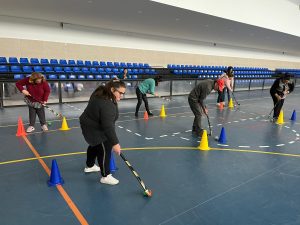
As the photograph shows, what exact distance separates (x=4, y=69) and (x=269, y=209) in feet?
36.6

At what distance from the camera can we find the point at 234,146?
212 inches

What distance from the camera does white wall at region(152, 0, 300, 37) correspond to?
12.2 m

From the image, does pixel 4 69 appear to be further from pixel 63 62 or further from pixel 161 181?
pixel 161 181

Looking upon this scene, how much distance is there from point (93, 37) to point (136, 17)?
11.5ft

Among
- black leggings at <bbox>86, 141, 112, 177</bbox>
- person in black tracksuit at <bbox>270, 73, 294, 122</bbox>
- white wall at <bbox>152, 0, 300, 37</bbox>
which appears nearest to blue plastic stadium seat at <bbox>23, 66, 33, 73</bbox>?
white wall at <bbox>152, 0, 300, 37</bbox>

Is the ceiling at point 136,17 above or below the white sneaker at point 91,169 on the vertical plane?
above

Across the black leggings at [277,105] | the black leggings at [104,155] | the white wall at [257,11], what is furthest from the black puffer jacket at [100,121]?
the white wall at [257,11]

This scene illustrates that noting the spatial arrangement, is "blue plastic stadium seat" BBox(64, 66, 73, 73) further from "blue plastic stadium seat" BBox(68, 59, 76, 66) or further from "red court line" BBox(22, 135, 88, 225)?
"red court line" BBox(22, 135, 88, 225)

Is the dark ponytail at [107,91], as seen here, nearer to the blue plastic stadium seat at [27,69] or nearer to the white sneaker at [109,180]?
the white sneaker at [109,180]

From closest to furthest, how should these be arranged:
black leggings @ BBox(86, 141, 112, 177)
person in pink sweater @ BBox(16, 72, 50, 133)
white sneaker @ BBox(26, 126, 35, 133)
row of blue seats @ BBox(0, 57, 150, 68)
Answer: black leggings @ BBox(86, 141, 112, 177), person in pink sweater @ BBox(16, 72, 50, 133), white sneaker @ BBox(26, 126, 35, 133), row of blue seats @ BBox(0, 57, 150, 68)

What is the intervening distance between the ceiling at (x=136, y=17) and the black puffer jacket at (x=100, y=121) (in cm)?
831

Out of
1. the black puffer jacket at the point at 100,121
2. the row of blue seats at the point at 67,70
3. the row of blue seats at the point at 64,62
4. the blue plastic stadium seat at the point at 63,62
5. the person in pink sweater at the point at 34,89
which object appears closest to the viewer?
the black puffer jacket at the point at 100,121

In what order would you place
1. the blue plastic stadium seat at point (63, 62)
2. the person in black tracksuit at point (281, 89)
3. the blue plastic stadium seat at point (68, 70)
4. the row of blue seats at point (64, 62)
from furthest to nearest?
1. the blue plastic stadium seat at point (63, 62)
2. the blue plastic stadium seat at point (68, 70)
3. the row of blue seats at point (64, 62)
4. the person in black tracksuit at point (281, 89)

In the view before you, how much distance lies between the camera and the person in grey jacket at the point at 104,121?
3064mm
